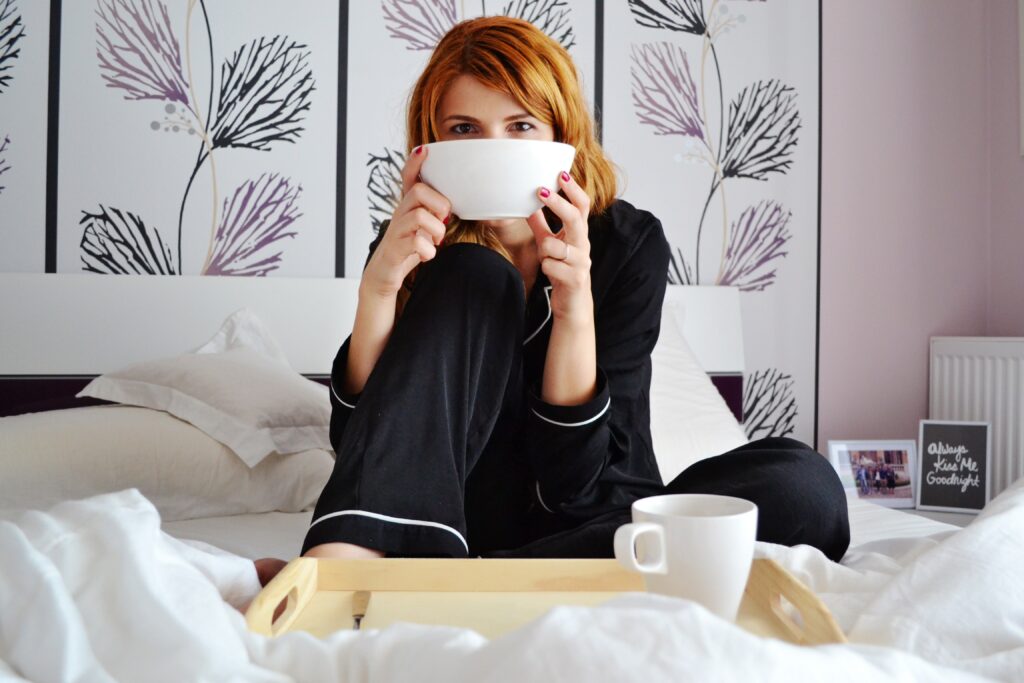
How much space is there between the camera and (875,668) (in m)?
0.51

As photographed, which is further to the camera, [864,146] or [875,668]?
[864,146]

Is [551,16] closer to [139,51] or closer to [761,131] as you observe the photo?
[761,131]

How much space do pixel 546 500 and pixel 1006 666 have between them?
2.11 ft

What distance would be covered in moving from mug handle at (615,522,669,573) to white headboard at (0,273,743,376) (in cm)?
170

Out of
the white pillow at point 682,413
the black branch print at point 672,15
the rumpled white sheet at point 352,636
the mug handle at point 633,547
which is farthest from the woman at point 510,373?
the black branch print at point 672,15

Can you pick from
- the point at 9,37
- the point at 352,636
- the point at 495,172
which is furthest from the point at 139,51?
the point at 352,636

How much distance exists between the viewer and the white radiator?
2592 mm

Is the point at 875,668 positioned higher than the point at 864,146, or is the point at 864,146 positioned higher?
the point at 864,146

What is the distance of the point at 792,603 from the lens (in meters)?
0.69

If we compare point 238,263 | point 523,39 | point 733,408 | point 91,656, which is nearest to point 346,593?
point 91,656

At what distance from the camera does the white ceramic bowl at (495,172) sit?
3.02 feet

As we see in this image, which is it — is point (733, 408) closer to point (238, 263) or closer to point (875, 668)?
point (238, 263)

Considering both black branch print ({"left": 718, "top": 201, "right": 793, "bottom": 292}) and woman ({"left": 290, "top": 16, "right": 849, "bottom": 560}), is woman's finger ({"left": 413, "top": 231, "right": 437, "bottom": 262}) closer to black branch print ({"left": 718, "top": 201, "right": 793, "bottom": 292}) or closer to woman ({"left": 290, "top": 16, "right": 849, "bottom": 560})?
woman ({"left": 290, "top": 16, "right": 849, "bottom": 560})

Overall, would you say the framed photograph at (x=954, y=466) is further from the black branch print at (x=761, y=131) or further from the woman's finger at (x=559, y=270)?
the woman's finger at (x=559, y=270)
